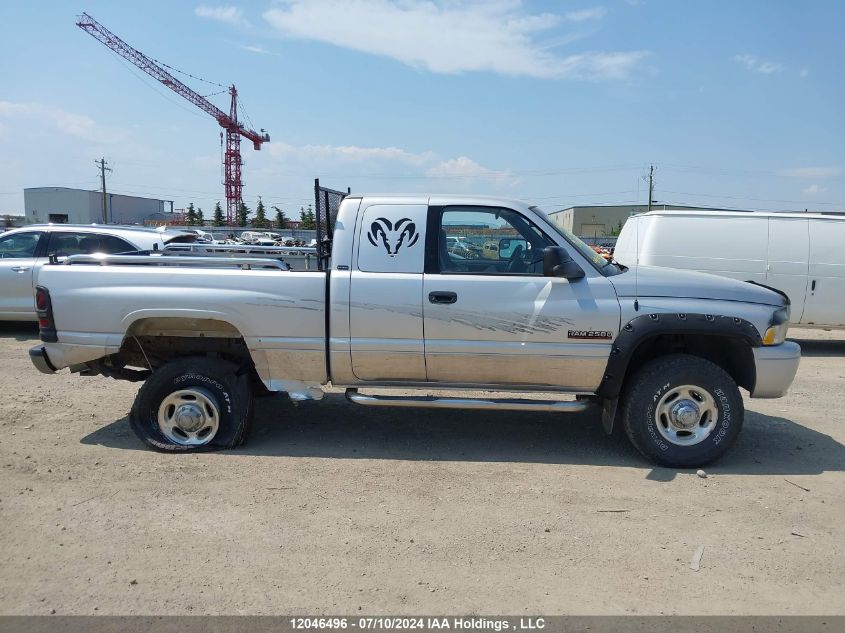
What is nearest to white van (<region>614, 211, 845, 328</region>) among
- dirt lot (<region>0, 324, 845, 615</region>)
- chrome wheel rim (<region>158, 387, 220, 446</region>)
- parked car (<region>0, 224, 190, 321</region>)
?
dirt lot (<region>0, 324, 845, 615</region>)

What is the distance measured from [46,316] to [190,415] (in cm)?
134

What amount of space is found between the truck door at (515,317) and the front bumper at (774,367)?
3.64 ft

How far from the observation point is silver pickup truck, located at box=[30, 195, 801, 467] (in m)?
4.68

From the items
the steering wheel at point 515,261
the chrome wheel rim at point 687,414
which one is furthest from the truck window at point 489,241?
the chrome wheel rim at point 687,414

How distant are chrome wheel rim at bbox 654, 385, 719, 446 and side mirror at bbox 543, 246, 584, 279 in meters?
1.13

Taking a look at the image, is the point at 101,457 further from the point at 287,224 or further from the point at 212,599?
the point at 287,224

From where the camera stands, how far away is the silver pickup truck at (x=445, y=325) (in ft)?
15.4

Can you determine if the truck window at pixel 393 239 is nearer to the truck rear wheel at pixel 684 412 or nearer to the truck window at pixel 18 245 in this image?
the truck rear wheel at pixel 684 412

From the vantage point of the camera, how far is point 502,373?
4.80m

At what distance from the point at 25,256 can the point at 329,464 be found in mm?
7797

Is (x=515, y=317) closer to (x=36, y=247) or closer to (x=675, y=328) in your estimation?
(x=675, y=328)

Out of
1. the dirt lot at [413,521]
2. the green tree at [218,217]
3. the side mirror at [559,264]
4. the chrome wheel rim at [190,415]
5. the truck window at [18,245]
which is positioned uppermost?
the green tree at [218,217]

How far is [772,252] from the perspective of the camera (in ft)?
31.8

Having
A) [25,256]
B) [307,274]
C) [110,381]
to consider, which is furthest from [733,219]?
[25,256]
